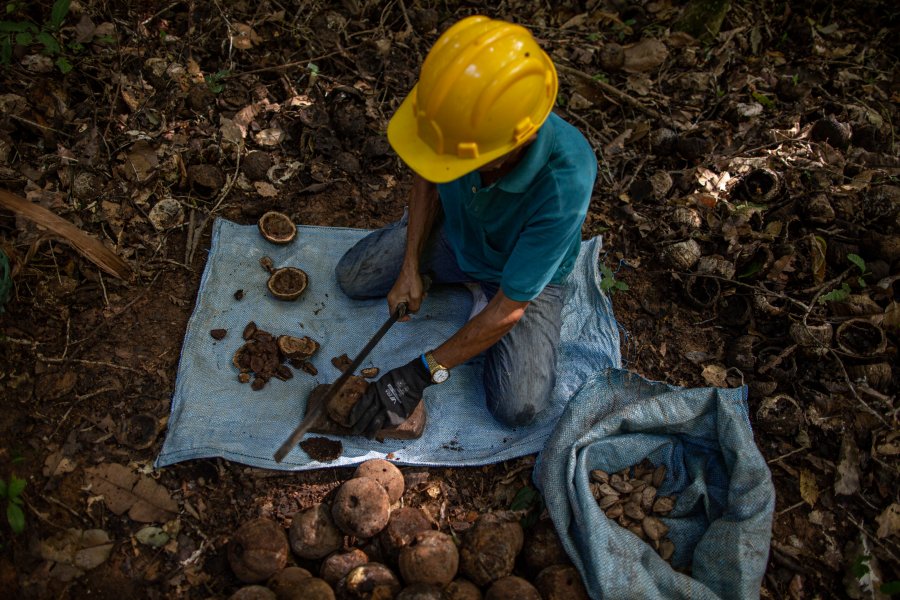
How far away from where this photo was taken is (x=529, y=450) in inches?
112

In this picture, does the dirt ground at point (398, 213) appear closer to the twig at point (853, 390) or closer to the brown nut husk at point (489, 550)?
the twig at point (853, 390)

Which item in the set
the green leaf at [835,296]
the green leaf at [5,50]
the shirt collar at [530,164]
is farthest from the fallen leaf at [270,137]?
the green leaf at [835,296]

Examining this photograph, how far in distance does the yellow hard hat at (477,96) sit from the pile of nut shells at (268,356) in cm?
138

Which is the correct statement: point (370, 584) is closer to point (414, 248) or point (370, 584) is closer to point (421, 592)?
point (421, 592)

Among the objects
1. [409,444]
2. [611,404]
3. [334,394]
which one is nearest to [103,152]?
[334,394]

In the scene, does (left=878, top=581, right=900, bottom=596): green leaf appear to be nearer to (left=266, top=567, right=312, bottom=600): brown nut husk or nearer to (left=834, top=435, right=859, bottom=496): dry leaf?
(left=834, top=435, right=859, bottom=496): dry leaf

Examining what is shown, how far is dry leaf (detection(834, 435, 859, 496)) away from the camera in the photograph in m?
2.77

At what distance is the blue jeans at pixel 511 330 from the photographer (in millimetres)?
2826

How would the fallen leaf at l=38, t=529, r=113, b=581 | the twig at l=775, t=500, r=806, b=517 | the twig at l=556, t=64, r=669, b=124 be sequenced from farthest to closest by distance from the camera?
the twig at l=556, t=64, r=669, b=124, the twig at l=775, t=500, r=806, b=517, the fallen leaf at l=38, t=529, r=113, b=581

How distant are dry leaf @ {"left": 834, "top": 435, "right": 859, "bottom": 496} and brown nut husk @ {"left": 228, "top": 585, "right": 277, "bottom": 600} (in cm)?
265

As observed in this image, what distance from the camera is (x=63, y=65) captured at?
357 cm

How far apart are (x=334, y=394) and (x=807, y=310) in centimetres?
260

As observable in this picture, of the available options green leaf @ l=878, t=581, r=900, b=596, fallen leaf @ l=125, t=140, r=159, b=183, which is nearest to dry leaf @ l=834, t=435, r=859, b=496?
green leaf @ l=878, t=581, r=900, b=596

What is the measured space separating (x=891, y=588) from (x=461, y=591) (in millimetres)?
1825
